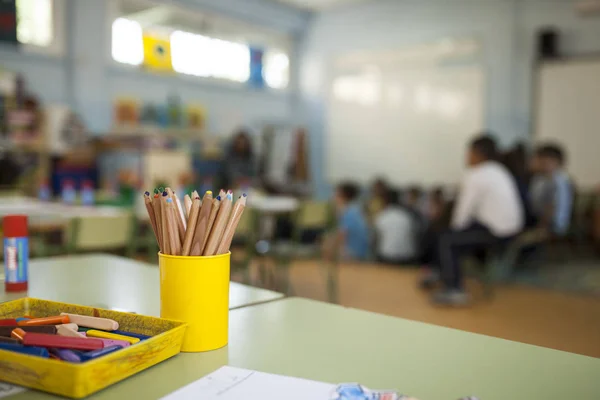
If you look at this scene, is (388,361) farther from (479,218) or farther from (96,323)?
(479,218)

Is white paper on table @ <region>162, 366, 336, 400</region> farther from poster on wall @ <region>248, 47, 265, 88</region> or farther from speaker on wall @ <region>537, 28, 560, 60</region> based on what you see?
poster on wall @ <region>248, 47, 265, 88</region>

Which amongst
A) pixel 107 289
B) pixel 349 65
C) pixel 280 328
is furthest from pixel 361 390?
pixel 349 65

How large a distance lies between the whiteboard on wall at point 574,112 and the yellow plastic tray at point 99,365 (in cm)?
641

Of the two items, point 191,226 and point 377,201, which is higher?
point 191,226

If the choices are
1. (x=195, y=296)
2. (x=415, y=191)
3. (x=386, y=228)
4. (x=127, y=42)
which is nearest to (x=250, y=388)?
(x=195, y=296)

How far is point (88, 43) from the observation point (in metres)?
6.09

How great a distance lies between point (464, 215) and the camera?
445cm

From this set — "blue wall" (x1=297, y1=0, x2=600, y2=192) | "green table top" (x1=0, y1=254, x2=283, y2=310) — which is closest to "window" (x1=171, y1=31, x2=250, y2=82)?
"blue wall" (x1=297, y1=0, x2=600, y2=192)

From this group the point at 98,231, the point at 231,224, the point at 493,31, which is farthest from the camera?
the point at 493,31

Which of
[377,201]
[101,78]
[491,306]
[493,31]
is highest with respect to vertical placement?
[493,31]

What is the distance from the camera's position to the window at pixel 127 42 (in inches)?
254

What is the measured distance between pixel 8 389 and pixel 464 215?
406 centimetres

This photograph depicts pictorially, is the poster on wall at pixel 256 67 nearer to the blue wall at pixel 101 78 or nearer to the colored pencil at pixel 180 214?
the blue wall at pixel 101 78

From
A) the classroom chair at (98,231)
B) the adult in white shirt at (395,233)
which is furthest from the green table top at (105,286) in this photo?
the adult in white shirt at (395,233)
